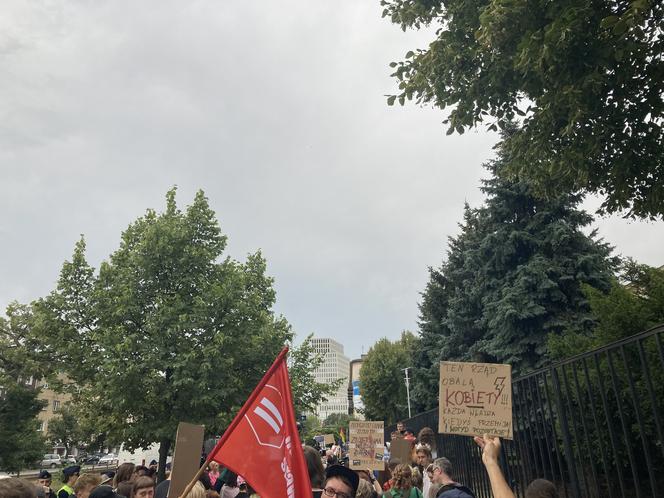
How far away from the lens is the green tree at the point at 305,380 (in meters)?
25.1

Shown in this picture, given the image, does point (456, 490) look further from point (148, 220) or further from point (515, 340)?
point (148, 220)

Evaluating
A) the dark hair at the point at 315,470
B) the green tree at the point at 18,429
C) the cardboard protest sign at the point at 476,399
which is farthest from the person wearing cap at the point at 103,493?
the green tree at the point at 18,429

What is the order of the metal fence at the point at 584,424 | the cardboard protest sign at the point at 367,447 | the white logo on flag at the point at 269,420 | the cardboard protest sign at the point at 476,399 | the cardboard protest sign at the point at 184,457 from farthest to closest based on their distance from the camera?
the cardboard protest sign at the point at 367,447, the cardboard protest sign at the point at 184,457, the cardboard protest sign at the point at 476,399, the metal fence at the point at 584,424, the white logo on flag at the point at 269,420

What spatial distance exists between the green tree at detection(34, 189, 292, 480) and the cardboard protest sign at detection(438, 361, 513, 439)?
15.5 m

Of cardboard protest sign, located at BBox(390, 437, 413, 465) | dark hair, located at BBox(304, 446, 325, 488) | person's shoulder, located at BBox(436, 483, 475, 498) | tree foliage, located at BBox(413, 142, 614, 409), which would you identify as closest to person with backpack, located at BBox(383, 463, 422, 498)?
dark hair, located at BBox(304, 446, 325, 488)

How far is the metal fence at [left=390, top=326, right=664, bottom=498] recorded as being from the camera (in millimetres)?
3588

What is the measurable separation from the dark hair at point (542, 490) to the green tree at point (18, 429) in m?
34.7

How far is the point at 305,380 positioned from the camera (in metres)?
25.6

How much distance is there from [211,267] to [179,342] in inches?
145

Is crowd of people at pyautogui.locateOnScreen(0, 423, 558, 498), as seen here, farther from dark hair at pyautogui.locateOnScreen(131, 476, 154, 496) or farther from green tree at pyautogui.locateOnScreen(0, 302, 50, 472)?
green tree at pyautogui.locateOnScreen(0, 302, 50, 472)

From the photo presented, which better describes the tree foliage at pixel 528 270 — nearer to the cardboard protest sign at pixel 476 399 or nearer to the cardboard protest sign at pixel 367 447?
the cardboard protest sign at pixel 367 447

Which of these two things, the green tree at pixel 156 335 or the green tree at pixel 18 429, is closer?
the green tree at pixel 156 335

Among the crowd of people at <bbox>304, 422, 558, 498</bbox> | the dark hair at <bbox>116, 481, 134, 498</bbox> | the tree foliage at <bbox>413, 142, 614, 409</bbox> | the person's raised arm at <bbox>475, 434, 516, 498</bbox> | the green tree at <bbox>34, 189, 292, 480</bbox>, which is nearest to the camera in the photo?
the person's raised arm at <bbox>475, 434, 516, 498</bbox>

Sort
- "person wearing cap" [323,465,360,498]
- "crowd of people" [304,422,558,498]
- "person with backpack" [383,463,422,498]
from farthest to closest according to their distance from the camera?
"person with backpack" [383,463,422,498]
"person wearing cap" [323,465,360,498]
"crowd of people" [304,422,558,498]
